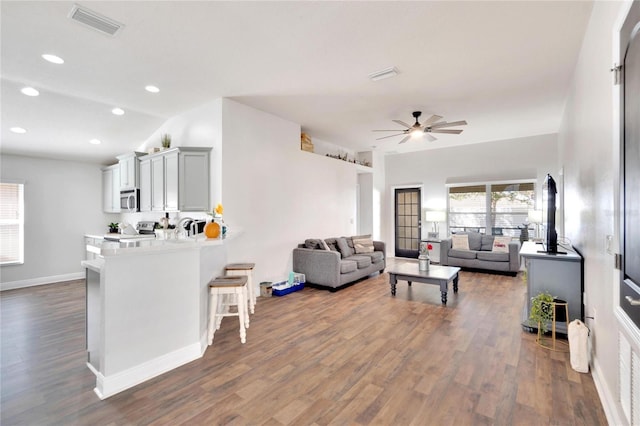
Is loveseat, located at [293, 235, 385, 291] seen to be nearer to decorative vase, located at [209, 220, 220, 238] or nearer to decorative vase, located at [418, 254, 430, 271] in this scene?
decorative vase, located at [418, 254, 430, 271]

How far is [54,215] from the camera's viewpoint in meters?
6.10

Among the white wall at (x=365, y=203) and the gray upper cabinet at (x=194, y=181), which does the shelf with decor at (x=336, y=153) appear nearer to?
the white wall at (x=365, y=203)

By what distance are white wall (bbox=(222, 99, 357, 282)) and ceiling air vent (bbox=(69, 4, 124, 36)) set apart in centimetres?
176

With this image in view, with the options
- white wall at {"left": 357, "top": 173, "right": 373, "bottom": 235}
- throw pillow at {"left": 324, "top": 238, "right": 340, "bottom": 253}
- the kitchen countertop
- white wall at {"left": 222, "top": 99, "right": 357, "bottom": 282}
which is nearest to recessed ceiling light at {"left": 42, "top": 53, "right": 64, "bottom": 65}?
white wall at {"left": 222, "top": 99, "right": 357, "bottom": 282}

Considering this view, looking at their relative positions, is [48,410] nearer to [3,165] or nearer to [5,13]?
[5,13]

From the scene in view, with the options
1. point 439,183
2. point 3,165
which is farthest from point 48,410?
point 439,183

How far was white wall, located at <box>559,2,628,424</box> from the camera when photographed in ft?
6.26

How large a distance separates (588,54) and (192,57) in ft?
12.9

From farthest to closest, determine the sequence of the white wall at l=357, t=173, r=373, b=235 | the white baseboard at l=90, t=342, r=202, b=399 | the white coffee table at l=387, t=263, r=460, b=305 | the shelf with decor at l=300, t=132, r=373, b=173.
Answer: the white wall at l=357, t=173, r=373, b=235
the shelf with decor at l=300, t=132, r=373, b=173
the white coffee table at l=387, t=263, r=460, b=305
the white baseboard at l=90, t=342, r=202, b=399

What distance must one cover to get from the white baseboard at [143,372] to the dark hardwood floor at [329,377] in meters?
0.07

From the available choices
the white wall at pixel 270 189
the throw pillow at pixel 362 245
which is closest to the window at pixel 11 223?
the white wall at pixel 270 189

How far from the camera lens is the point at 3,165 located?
5543 mm

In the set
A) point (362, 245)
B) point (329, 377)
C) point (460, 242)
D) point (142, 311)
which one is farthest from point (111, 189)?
point (460, 242)

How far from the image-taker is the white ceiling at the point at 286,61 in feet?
8.23
